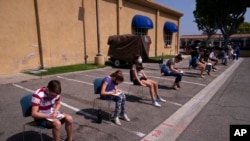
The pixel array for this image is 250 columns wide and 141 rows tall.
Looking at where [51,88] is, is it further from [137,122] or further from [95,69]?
[95,69]

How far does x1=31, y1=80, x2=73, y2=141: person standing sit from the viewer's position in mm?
3415

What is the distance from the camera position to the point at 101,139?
4.12 metres

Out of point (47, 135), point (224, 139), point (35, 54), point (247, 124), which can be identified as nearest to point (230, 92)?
point (247, 124)

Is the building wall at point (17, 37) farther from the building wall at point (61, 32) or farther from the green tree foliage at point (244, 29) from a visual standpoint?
the green tree foliage at point (244, 29)

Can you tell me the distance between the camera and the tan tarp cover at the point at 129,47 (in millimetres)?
14359

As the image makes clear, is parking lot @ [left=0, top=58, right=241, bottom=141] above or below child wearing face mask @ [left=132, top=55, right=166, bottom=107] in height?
below

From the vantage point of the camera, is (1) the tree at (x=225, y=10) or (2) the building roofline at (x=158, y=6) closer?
(2) the building roofline at (x=158, y=6)

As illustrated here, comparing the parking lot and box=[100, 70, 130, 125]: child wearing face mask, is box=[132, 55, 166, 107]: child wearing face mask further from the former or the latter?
box=[100, 70, 130, 125]: child wearing face mask

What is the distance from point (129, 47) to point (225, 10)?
21718mm

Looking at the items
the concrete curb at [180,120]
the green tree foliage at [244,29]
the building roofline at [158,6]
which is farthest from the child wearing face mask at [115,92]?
the green tree foliage at [244,29]

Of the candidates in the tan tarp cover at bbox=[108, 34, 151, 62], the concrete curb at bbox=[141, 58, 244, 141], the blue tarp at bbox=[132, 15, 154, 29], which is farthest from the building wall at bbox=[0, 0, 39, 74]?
the blue tarp at bbox=[132, 15, 154, 29]

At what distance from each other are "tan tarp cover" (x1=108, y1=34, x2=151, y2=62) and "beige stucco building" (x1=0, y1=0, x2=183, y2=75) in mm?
1286

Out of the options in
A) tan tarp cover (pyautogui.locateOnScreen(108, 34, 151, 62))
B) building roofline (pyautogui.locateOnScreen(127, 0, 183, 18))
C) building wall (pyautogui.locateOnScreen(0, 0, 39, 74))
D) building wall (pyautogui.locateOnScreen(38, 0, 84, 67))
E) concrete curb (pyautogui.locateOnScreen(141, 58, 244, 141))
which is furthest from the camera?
building roofline (pyautogui.locateOnScreen(127, 0, 183, 18))

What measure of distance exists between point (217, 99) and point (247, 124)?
2.11 metres
